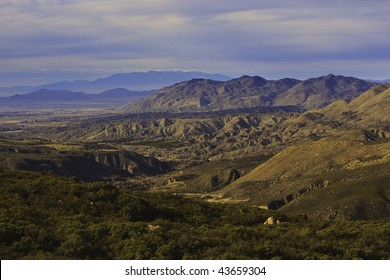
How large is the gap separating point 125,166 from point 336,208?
116562 mm

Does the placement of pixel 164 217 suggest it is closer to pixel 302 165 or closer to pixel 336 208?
pixel 336 208

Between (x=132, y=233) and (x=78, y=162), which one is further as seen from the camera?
(x=78, y=162)

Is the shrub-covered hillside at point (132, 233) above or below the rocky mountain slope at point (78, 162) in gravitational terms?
above

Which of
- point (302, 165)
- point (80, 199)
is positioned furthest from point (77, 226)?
point (302, 165)

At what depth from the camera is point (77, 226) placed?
23219 mm
